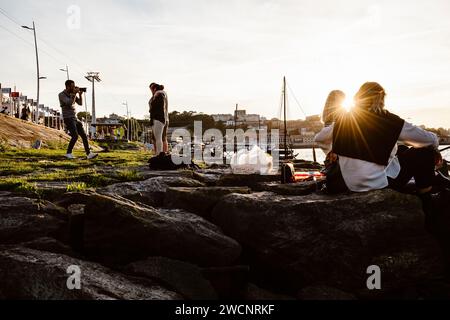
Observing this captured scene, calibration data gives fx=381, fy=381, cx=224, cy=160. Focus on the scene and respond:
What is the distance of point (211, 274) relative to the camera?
13.2 ft

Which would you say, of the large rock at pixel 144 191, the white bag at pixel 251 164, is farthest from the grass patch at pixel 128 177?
the white bag at pixel 251 164

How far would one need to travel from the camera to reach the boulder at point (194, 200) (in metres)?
5.07

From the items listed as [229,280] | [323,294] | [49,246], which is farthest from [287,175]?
[49,246]

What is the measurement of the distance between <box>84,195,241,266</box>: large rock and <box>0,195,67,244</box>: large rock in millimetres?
373

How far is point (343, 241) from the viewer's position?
13.5ft

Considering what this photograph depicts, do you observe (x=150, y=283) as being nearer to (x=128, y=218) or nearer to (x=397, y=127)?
(x=128, y=218)

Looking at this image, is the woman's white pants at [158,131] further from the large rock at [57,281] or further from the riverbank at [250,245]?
the large rock at [57,281]

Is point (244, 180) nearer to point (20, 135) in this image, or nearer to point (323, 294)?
point (323, 294)

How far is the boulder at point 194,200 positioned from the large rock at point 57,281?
1.58 metres

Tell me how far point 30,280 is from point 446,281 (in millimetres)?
4280

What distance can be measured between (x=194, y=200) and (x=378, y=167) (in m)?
2.33

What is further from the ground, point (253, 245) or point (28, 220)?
point (28, 220)
